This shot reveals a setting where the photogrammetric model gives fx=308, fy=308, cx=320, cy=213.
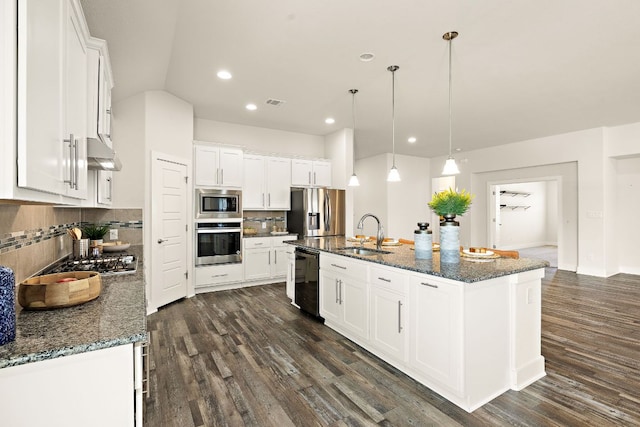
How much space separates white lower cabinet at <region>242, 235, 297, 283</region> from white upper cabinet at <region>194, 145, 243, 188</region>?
3.38ft

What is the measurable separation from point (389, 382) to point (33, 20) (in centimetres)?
273

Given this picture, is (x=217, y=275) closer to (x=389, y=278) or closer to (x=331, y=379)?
(x=331, y=379)

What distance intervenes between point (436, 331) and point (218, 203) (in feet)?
12.6

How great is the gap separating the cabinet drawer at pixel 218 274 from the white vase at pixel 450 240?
3.57 m

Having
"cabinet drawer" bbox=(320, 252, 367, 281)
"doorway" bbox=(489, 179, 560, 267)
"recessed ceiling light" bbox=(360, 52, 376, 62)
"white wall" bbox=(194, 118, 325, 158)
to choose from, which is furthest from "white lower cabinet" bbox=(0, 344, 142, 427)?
"doorway" bbox=(489, 179, 560, 267)

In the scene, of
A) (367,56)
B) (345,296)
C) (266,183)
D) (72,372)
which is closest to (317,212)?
(266,183)

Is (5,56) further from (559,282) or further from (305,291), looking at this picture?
(559,282)

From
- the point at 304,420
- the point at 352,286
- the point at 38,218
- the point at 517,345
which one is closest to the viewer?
the point at 304,420

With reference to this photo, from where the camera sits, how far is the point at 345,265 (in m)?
3.08

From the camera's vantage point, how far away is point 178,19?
2652 mm

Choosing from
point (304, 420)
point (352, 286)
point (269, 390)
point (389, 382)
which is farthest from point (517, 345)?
point (269, 390)

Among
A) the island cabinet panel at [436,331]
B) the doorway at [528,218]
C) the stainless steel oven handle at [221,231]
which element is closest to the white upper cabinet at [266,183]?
the stainless steel oven handle at [221,231]

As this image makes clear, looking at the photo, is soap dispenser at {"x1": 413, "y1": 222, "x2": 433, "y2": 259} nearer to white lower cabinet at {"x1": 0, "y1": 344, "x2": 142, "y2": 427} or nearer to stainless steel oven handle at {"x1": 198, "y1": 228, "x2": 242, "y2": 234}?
white lower cabinet at {"x1": 0, "y1": 344, "x2": 142, "y2": 427}

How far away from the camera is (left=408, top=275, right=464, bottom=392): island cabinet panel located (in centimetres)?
201
